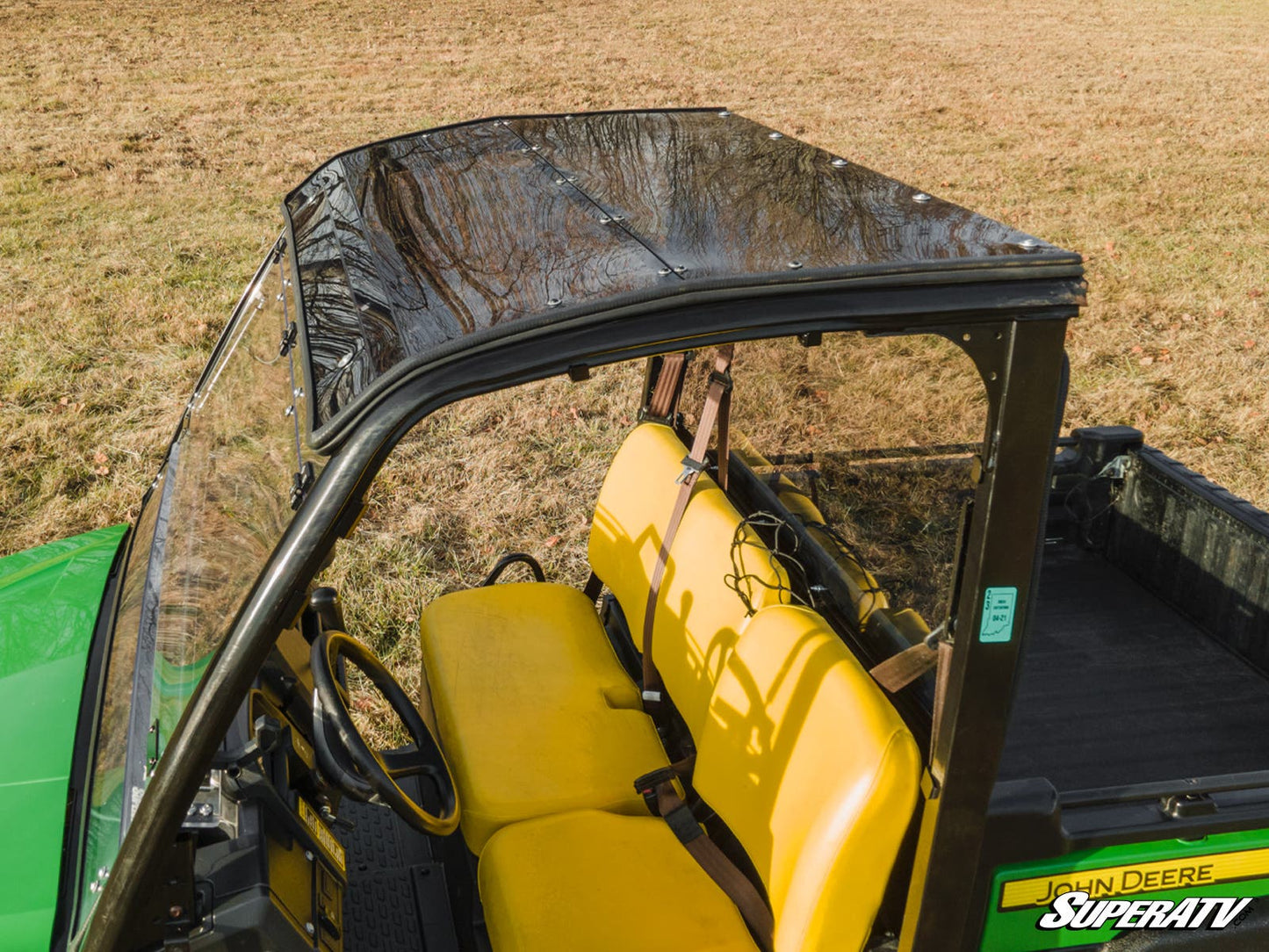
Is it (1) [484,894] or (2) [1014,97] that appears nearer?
(1) [484,894]

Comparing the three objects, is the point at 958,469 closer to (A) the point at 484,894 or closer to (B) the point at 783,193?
(B) the point at 783,193

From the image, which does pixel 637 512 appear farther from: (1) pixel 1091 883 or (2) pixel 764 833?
(1) pixel 1091 883

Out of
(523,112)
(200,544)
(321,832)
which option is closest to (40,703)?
(200,544)

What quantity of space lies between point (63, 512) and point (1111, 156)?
30.4 feet

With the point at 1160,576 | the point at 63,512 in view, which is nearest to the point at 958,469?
the point at 1160,576

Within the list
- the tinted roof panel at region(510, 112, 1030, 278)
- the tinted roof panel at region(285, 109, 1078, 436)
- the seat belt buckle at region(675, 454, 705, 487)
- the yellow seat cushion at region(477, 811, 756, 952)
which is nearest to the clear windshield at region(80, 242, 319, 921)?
the tinted roof panel at region(285, 109, 1078, 436)

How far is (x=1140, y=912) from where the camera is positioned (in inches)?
71.7

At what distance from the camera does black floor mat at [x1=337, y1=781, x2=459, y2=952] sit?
2160 mm

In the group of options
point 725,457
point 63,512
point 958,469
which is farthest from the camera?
point 63,512

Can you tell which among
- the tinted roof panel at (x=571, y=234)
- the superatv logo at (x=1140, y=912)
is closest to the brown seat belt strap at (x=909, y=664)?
the superatv logo at (x=1140, y=912)

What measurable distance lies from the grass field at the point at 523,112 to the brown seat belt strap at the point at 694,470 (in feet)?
4.96

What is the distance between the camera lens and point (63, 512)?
4488 mm

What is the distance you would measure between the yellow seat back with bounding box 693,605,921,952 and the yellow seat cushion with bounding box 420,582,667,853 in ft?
1.10

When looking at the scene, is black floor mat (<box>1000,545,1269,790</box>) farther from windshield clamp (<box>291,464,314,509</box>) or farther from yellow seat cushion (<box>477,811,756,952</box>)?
windshield clamp (<box>291,464,314,509</box>)
